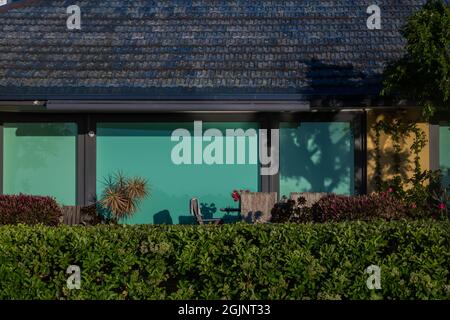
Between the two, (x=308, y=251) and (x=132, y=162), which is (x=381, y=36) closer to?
(x=132, y=162)

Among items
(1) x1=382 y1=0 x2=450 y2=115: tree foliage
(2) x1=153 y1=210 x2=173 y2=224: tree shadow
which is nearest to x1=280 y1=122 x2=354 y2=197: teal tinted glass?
(2) x1=153 y1=210 x2=173 y2=224: tree shadow

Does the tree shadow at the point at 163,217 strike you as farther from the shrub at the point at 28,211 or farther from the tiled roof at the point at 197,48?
the shrub at the point at 28,211

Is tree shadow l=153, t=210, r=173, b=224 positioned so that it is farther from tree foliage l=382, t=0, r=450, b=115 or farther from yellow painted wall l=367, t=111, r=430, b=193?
tree foliage l=382, t=0, r=450, b=115

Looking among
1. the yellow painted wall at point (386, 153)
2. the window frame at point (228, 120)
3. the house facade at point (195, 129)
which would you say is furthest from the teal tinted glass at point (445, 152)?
the window frame at point (228, 120)

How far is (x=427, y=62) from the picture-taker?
10.1 m

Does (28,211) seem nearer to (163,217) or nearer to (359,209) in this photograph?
(163,217)

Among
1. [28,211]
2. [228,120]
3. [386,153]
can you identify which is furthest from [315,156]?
[28,211]

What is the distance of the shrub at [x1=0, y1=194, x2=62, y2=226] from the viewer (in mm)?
10523

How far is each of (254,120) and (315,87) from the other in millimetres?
1315

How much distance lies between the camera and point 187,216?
1362cm

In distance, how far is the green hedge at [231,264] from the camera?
275 inches

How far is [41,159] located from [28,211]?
331 centimetres
